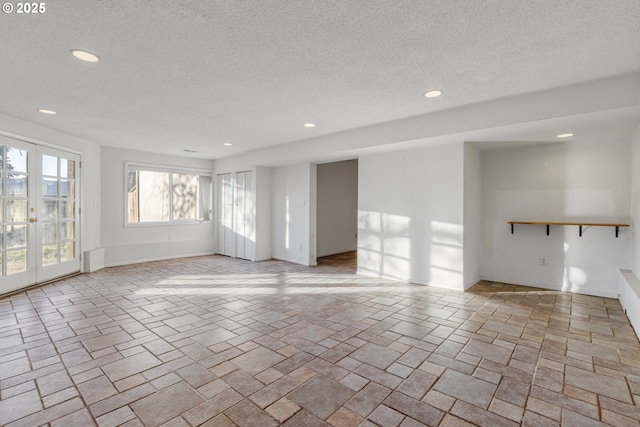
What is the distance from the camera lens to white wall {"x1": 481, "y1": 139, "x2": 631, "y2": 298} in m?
4.04

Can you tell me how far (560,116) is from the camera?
309 cm

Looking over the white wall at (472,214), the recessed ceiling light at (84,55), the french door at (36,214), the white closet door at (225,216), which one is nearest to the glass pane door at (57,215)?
the french door at (36,214)

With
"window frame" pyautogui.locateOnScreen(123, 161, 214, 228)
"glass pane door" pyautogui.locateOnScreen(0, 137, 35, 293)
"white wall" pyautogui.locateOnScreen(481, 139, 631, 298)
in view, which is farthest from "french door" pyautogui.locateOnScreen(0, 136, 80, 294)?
"white wall" pyautogui.locateOnScreen(481, 139, 631, 298)

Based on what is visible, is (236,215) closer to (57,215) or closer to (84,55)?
(57,215)

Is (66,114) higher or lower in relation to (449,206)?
higher

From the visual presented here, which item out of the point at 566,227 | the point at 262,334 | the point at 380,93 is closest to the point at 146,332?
the point at 262,334

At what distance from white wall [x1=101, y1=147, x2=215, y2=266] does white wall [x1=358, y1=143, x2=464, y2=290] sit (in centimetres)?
441

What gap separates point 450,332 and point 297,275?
296 centimetres

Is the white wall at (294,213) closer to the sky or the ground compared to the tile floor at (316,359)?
closer to the sky

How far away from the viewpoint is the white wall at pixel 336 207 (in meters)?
7.75

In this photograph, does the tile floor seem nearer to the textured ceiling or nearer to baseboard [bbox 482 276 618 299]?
baseboard [bbox 482 276 618 299]

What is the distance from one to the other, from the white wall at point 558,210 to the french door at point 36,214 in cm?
689

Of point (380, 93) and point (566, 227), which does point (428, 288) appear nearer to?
point (566, 227)

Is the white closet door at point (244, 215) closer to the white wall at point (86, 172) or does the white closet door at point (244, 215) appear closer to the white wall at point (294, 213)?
the white wall at point (294, 213)
